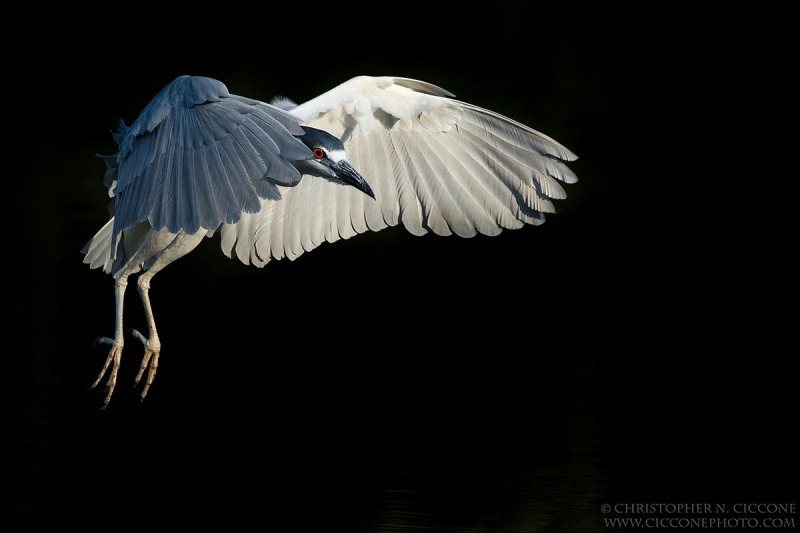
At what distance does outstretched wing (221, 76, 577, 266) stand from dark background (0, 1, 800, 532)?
1017 mm

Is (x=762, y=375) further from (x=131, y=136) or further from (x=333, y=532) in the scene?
(x=131, y=136)

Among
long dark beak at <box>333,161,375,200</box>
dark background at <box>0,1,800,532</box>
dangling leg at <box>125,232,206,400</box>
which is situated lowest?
dark background at <box>0,1,800,532</box>

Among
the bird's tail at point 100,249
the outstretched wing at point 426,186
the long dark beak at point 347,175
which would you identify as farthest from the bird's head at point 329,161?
the bird's tail at point 100,249

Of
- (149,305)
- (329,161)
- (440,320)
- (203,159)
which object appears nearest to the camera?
(203,159)

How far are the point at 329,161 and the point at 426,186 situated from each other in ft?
3.20

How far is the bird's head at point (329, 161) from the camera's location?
18.9 feet

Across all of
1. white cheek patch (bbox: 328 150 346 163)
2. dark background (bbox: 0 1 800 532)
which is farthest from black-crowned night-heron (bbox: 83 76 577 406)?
dark background (bbox: 0 1 800 532)

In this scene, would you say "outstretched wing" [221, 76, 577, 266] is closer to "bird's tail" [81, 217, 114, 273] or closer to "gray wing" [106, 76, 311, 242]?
"bird's tail" [81, 217, 114, 273]

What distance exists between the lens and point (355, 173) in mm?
5805

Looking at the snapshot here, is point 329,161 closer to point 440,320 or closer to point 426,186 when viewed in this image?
point 426,186

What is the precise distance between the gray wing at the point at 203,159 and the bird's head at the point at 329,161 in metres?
0.48

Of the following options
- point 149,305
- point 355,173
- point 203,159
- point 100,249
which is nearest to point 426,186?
point 355,173

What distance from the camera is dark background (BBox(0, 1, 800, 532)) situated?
6.19 meters

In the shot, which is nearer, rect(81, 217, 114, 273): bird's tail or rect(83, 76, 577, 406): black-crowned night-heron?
rect(83, 76, 577, 406): black-crowned night-heron
